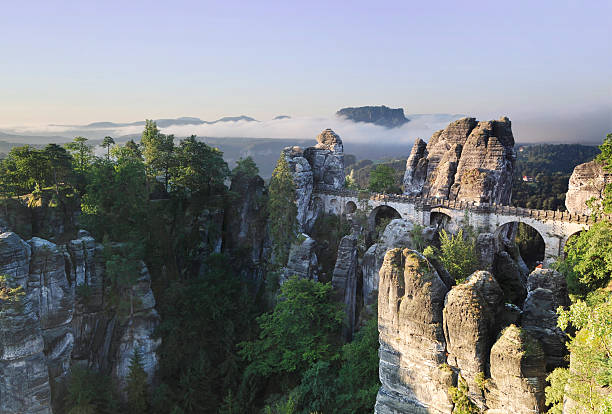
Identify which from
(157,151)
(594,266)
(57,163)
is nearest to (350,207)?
(157,151)

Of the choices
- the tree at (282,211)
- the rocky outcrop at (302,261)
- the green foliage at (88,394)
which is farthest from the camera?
the tree at (282,211)

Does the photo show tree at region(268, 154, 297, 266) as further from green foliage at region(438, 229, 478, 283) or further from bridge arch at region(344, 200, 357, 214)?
green foliage at region(438, 229, 478, 283)

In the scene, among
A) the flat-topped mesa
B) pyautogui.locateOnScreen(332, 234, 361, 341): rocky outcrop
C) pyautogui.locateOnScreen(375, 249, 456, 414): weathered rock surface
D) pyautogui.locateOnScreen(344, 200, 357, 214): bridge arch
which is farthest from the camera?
pyautogui.locateOnScreen(344, 200, 357, 214): bridge arch

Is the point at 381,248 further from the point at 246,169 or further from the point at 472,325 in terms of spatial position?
the point at 246,169

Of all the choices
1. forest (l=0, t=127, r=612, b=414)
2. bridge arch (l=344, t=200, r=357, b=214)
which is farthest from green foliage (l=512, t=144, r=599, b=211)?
forest (l=0, t=127, r=612, b=414)

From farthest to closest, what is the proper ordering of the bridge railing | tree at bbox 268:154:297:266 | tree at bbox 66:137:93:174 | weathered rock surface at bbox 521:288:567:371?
tree at bbox 66:137:93:174 < tree at bbox 268:154:297:266 < the bridge railing < weathered rock surface at bbox 521:288:567:371

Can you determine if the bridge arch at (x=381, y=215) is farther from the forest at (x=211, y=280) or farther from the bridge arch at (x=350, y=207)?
the forest at (x=211, y=280)

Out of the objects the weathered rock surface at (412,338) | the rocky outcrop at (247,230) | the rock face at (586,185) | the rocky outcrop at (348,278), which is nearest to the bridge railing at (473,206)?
the rock face at (586,185)
